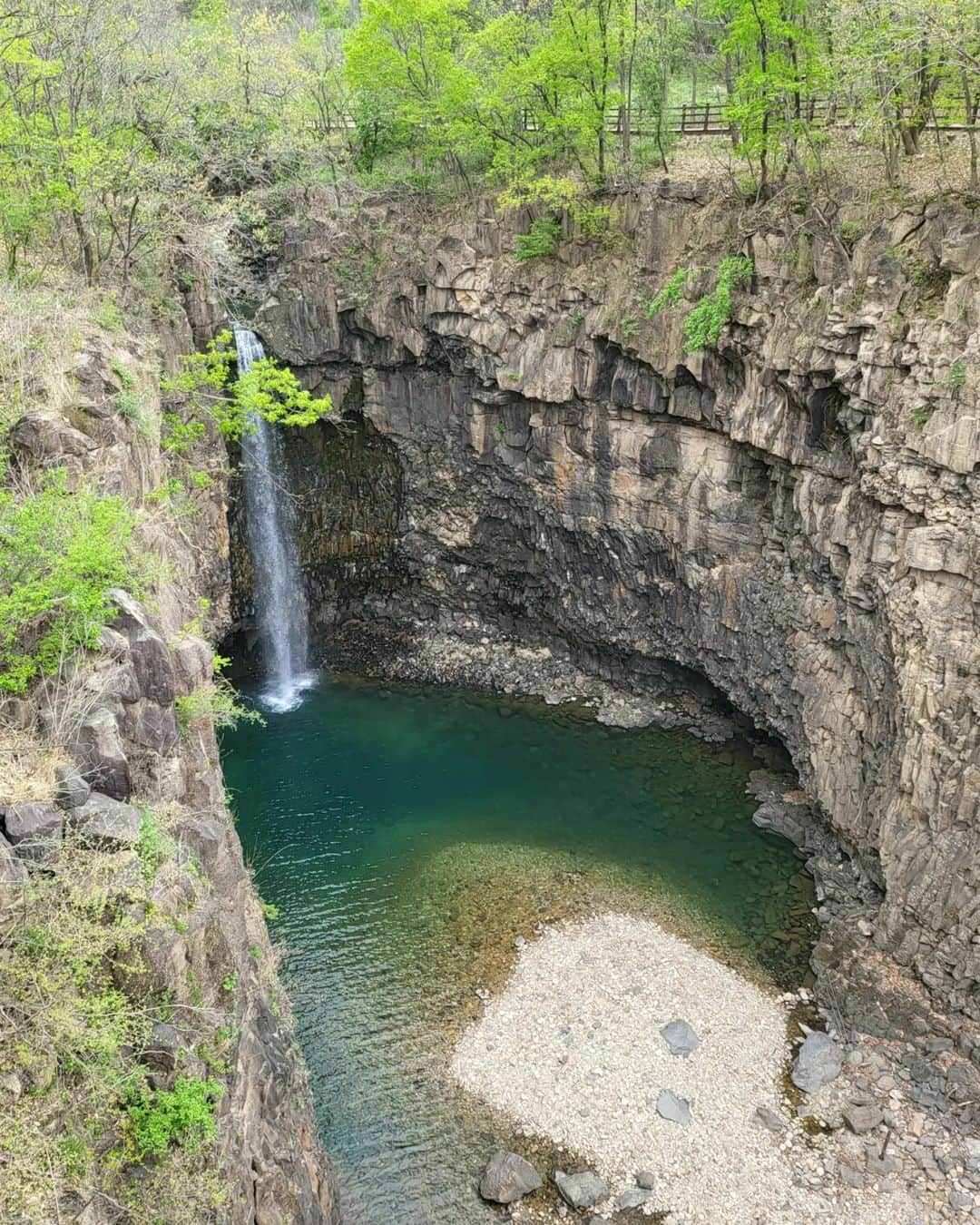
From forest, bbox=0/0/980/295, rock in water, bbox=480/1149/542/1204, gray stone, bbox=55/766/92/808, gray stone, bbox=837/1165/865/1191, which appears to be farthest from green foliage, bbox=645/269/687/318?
rock in water, bbox=480/1149/542/1204

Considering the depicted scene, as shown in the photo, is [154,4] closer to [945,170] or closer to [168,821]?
[945,170]

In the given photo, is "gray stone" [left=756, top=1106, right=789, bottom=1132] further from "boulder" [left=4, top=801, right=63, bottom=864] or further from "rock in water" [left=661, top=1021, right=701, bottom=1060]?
"boulder" [left=4, top=801, right=63, bottom=864]

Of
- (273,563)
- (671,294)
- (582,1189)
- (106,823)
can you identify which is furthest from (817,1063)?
(273,563)

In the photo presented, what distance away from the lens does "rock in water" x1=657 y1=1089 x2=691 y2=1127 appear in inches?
632

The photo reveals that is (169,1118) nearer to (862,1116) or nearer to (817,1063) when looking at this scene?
(862,1116)

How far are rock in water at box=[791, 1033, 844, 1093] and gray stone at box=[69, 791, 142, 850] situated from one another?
14.2 metres

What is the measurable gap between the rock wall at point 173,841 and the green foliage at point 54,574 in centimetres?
33

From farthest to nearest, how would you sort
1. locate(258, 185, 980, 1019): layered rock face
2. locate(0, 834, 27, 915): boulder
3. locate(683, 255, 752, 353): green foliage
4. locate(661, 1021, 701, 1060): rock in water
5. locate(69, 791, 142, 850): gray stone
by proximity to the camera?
1. locate(683, 255, 752, 353): green foliage
2. locate(258, 185, 980, 1019): layered rock face
3. locate(661, 1021, 701, 1060): rock in water
4. locate(69, 791, 142, 850): gray stone
5. locate(0, 834, 27, 915): boulder

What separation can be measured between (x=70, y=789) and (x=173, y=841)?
1240 millimetres

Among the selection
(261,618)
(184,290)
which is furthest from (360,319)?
(261,618)

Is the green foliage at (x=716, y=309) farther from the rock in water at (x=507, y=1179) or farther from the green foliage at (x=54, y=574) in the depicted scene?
the rock in water at (x=507, y=1179)

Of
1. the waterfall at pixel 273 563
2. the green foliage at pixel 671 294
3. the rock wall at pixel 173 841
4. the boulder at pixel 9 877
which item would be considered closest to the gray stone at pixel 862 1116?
the rock wall at pixel 173 841

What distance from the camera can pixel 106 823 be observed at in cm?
852

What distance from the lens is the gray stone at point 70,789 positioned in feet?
28.3
